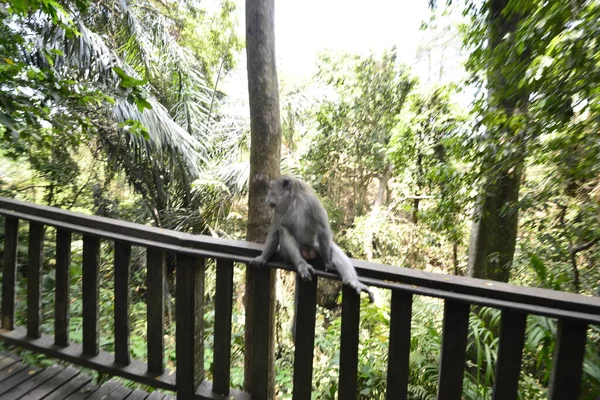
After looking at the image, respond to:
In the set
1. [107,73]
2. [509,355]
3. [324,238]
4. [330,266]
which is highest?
[107,73]

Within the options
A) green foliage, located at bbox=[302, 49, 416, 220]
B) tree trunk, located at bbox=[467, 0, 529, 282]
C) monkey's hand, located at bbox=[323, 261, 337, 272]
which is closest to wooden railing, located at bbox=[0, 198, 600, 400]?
monkey's hand, located at bbox=[323, 261, 337, 272]

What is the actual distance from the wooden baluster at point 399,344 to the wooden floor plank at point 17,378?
2.17 meters

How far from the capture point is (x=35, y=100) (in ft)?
9.20

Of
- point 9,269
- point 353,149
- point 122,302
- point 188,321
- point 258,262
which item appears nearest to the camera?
point 258,262

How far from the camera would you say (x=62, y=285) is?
2152 mm

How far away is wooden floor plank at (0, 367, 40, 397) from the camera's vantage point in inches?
78.5

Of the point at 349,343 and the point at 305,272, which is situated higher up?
the point at 305,272

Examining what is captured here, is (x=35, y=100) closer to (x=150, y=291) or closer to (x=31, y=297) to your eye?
(x=31, y=297)

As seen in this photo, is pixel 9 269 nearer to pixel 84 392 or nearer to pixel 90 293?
pixel 90 293

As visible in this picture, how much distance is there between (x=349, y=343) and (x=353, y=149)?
882 cm

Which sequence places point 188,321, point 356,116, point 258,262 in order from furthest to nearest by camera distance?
point 356,116, point 188,321, point 258,262

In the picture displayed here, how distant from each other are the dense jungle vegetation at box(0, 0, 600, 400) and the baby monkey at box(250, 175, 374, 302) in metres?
0.92

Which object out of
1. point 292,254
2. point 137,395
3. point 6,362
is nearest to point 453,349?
point 292,254

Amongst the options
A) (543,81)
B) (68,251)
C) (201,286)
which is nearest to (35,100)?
(68,251)
